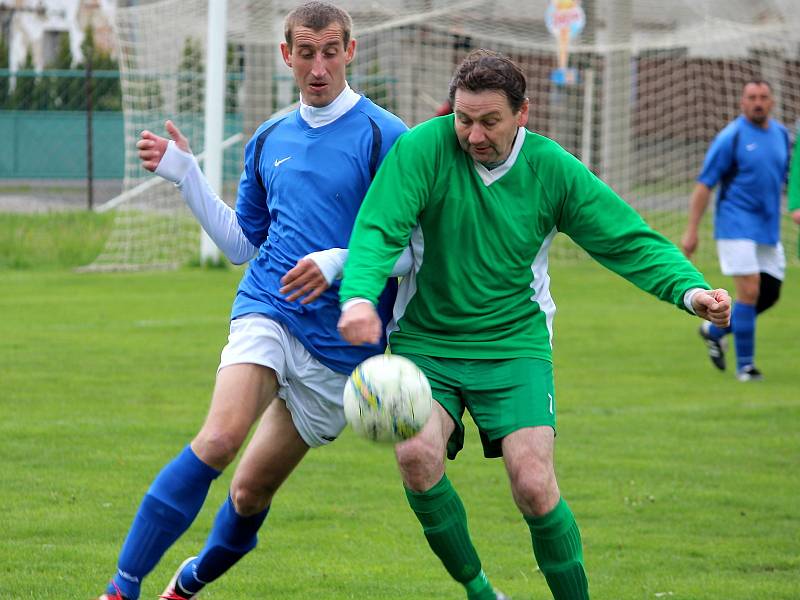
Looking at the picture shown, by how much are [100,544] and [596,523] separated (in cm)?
226

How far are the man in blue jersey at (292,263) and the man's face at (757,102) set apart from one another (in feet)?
20.7

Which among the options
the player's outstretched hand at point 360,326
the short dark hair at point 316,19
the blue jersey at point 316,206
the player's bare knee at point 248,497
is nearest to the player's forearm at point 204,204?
the blue jersey at point 316,206

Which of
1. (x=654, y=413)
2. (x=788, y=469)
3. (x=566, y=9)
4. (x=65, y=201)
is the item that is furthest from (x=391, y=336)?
(x=65, y=201)

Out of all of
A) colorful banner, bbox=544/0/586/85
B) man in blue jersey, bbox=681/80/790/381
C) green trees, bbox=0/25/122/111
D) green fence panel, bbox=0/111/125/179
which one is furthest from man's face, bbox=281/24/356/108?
green fence panel, bbox=0/111/125/179

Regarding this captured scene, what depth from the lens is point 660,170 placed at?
2136 centimetres

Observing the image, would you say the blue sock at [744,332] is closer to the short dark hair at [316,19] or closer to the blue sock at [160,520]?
the short dark hair at [316,19]

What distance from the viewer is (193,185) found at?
5082 mm

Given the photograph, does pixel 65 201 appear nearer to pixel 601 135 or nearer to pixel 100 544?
pixel 601 135

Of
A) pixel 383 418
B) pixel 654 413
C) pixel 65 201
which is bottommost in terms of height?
pixel 65 201

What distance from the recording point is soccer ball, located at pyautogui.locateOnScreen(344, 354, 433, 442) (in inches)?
168

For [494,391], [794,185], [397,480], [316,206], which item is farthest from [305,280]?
[794,185]

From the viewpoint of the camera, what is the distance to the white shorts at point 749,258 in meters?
10.8

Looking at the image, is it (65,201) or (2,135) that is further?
(2,135)

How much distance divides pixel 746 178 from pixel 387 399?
7.28m
